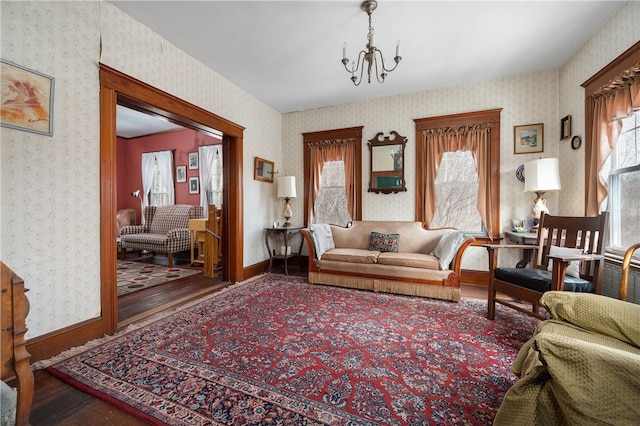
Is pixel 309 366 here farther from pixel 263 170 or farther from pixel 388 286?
pixel 263 170

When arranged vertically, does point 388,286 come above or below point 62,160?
below

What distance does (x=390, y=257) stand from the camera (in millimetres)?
3355

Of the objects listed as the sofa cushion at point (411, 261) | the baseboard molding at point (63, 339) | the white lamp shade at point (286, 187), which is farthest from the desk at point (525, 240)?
the baseboard molding at point (63, 339)

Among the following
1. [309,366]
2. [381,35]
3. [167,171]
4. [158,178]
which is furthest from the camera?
[158,178]

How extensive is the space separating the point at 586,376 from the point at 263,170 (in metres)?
4.27

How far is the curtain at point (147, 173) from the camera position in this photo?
6.49 meters

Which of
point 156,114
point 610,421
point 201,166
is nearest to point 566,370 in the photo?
point 610,421

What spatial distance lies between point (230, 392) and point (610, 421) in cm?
162

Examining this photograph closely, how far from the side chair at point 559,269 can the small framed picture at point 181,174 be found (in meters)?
6.13

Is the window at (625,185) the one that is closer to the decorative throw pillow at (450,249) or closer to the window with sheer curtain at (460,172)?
the window with sheer curtain at (460,172)

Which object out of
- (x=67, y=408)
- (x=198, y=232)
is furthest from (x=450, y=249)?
(x=198, y=232)

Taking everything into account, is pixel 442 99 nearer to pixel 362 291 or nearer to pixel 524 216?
pixel 524 216

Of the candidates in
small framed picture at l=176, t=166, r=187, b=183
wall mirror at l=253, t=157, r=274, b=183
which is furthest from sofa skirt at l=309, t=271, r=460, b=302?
small framed picture at l=176, t=166, r=187, b=183

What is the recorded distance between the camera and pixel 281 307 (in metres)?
2.84
